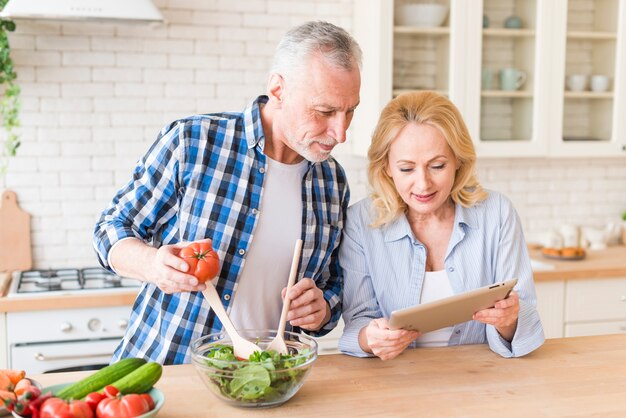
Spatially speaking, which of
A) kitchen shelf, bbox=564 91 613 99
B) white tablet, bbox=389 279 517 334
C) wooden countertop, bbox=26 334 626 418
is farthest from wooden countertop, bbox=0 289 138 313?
kitchen shelf, bbox=564 91 613 99

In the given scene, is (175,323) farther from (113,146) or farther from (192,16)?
(192,16)

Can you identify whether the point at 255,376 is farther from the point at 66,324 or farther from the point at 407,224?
the point at 66,324

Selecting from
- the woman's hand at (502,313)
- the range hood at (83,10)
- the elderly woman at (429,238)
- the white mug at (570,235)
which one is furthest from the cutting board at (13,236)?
the white mug at (570,235)

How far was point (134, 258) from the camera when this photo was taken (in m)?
1.89

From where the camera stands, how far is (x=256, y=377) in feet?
5.31

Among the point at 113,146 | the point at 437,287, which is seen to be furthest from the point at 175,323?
the point at 113,146

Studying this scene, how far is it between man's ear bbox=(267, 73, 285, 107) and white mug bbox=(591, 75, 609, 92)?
8.52ft

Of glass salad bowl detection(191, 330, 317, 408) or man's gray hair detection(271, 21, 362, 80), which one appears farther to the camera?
man's gray hair detection(271, 21, 362, 80)

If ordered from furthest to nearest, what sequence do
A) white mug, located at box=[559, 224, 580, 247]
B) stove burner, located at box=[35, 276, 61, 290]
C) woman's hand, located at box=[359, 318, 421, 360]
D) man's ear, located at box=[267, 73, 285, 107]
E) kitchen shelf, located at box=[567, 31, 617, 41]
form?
white mug, located at box=[559, 224, 580, 247], kitchen shelf, located at box=[567, 31, 617, 41], stove burner, located at box=[35, 276, 61, 290], man's ear, located at box=[267, 73, 285, 107], woman's hand, located at box=[359, 318, 421, 360]

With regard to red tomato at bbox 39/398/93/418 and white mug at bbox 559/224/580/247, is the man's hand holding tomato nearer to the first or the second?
red tomato at bbox 39/398/93/418

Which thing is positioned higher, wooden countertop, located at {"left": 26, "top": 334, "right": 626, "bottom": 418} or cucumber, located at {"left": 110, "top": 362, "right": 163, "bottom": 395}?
cucumber, located at {"left": 110, "top": 362, "right": 163, "bottom": 395}

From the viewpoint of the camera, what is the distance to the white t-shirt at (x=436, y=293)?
2.20 m

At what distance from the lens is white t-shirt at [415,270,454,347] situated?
7.22 ft

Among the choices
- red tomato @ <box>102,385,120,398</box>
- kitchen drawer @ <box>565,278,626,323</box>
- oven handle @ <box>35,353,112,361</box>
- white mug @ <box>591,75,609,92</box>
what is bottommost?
oven handle @ <box>35,353,112,361</box>
